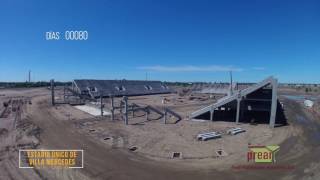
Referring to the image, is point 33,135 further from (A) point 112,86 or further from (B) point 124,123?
(A) point 112,86

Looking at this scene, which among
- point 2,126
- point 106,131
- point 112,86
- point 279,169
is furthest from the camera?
point 112,86

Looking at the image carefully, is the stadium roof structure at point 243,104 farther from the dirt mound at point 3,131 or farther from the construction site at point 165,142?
the dirt mound at point 3,131

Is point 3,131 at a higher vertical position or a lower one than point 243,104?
lower

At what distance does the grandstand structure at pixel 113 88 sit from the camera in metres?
92.6

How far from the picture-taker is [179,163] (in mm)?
24281

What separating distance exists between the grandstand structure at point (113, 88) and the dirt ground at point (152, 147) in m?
36.2

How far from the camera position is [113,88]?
10650 centimetres

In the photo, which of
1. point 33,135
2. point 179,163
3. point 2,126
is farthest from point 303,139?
point 2,126

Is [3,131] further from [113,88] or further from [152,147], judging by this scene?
[113,88]

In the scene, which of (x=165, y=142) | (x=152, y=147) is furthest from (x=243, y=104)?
(x=152, y=147)

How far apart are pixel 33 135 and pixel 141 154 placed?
18.0m

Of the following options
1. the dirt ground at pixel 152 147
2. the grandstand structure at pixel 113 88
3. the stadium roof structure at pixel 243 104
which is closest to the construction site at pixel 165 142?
the dirt ground at pixel 152 147

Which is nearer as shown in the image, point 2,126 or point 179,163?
point 179,163

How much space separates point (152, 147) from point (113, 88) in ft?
259
